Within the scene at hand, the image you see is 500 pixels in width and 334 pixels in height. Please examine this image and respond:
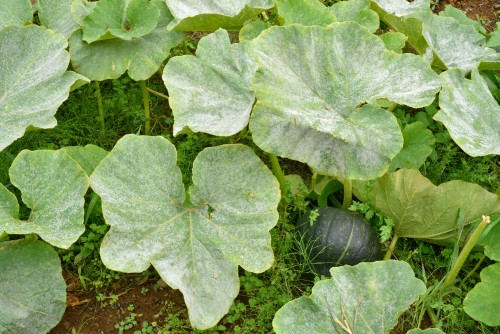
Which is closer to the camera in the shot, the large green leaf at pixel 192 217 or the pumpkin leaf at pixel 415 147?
the large green leaf at pixel 192 217

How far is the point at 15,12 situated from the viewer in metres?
2.92

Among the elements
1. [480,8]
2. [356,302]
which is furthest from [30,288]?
[480,8]

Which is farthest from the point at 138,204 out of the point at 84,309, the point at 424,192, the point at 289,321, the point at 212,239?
the point at 424,192

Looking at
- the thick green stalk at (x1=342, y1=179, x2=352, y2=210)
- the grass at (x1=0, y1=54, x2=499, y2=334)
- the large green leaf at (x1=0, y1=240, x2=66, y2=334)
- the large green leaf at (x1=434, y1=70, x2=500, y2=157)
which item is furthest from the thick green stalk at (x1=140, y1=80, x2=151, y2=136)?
the large green leaf at (x1=434, y1=70, x2=500, y2=157)

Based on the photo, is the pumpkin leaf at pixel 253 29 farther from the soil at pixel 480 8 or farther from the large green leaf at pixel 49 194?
the soil at pixel 480 8

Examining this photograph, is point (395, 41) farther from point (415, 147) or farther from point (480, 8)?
point (480, 8)

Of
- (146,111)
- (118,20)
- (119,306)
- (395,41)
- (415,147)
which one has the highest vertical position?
(395,41)

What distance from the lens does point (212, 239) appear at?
2.34 meters

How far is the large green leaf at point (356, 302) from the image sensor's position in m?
2.16

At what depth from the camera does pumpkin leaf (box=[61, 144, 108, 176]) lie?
258 centimetres

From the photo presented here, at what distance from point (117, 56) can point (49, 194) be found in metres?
0.81

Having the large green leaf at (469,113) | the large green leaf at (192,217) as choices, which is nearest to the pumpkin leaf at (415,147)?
the large green leaf at (469,113)

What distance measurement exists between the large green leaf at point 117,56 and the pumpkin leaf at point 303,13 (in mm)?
502

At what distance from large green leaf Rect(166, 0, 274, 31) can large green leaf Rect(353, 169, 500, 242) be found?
944mm
